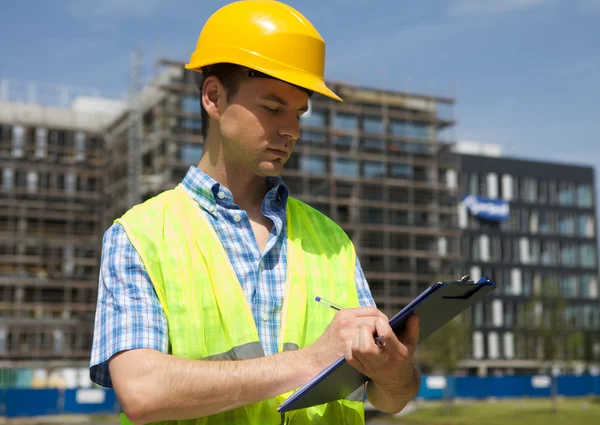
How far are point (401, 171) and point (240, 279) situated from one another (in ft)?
187

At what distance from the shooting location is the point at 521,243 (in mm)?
68125

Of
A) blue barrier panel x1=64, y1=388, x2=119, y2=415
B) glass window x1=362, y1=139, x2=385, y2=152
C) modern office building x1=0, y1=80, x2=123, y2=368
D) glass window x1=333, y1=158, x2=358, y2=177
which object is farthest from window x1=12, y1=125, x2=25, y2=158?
blue barrier panel x1=64, y1=388, x2=119, y2=415

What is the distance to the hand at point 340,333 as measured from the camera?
1.64 metres

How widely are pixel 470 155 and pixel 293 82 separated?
66.8m

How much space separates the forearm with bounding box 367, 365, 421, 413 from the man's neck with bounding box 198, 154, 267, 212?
53cm

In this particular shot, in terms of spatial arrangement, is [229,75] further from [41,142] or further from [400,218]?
[41,142]

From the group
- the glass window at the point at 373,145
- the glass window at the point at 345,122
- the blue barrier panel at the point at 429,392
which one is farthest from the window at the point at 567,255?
the blue barrier panel at the point at 429,392

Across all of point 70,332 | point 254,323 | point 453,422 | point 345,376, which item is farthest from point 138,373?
point 70,332

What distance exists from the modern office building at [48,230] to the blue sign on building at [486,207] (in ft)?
92.5

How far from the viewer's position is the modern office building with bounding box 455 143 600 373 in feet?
212

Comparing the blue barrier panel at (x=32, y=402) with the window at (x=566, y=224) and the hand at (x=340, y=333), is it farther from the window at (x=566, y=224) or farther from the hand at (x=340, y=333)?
the window at (x=566, y=224)

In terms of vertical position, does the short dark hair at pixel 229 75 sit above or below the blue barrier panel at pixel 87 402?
above

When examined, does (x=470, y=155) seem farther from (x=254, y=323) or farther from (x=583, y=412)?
(x=254, y=323)

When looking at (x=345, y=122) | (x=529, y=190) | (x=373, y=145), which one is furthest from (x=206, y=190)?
(x=529, y=190)
